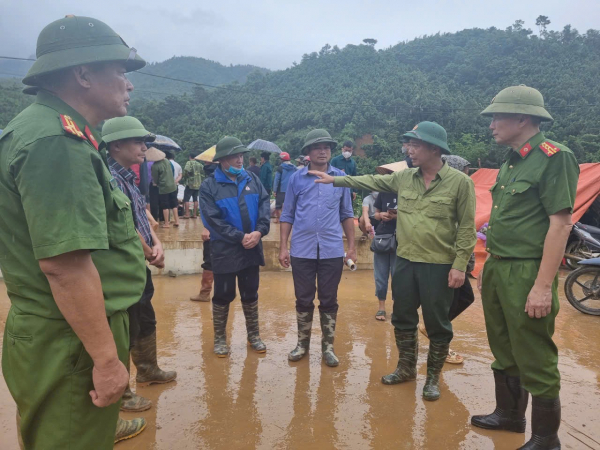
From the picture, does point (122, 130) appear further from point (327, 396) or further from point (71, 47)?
point (327, 396)

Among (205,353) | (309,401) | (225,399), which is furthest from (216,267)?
(309,401)

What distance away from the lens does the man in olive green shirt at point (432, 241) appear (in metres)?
3.22

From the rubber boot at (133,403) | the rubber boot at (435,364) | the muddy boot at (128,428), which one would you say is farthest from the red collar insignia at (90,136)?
the rubber boot at (435,364)

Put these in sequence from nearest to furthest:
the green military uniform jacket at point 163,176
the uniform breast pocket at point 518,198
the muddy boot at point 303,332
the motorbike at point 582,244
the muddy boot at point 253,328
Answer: the uniform breast pocket at point 518,198 < the muddy boot at point 303,332 < the muddy boot at point 253,328 < the motorbike at point 582,244 < the green military uniform jacket at point 163,176

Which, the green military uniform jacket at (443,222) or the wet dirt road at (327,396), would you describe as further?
the green military uniform jacket at (443,222)

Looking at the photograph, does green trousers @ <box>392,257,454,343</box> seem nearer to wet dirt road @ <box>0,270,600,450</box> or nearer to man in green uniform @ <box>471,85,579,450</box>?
man in green uniform @ <box>471,85,579,450</box>

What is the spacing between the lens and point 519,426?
283 centimetres

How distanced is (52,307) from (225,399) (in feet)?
6.83

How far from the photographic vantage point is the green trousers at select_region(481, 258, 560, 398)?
2512 millimetres

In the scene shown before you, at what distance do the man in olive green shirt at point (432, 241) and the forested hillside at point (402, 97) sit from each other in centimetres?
2010

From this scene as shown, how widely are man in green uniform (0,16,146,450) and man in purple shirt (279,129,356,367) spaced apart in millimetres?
2388

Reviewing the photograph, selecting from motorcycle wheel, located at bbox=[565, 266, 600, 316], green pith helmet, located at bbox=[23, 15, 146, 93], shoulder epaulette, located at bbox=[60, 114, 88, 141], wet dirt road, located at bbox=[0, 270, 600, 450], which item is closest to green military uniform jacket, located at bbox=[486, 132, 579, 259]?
wet dirt road, located at bbox=[0, 270, 600, 450]

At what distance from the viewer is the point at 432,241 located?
3229 millimetres

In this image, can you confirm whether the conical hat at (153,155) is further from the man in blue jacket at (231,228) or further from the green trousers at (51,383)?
the green trousers at (51,383)
